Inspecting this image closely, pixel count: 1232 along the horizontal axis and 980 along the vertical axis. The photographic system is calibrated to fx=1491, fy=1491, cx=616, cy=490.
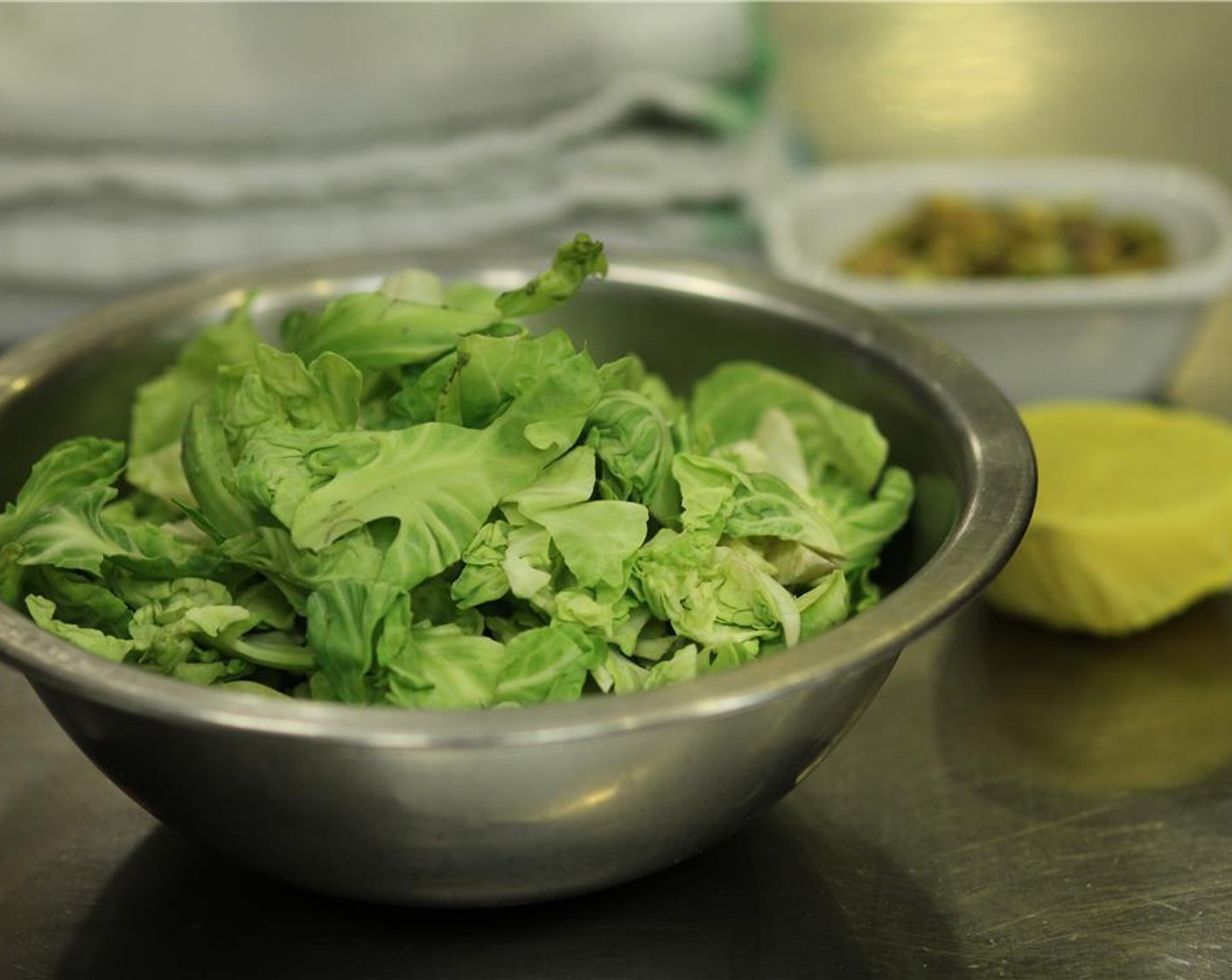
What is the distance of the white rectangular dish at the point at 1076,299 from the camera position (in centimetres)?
152

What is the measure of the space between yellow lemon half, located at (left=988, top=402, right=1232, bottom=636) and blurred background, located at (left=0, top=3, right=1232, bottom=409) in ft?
2.10

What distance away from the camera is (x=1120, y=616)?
3.91 ft

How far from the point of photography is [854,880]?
0.97m

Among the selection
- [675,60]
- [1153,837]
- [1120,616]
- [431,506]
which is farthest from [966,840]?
[675,60]

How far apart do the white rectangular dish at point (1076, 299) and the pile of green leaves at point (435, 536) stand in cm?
54

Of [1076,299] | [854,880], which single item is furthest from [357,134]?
[854,880]

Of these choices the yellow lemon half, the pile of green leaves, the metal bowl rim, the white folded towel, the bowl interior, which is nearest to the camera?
the metal bowl rim

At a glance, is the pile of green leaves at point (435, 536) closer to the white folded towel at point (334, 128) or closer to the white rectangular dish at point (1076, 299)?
the white rectangular dish at point (1076, 299)

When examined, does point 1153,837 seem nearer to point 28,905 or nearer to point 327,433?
point 327,433

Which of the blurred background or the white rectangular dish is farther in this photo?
the blurred background

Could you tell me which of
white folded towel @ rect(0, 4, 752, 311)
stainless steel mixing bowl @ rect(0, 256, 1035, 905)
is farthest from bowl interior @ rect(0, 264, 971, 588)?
white folded towel @ rect(0, 4, 752, 311)

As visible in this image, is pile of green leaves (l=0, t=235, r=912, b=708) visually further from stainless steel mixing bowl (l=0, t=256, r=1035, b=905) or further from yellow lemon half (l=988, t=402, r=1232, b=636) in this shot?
yellow lemon half (l=988, t=402, r=1232, b=636)

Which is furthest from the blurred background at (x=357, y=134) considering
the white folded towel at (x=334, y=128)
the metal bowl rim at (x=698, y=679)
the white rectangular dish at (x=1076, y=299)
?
the metal bowl rim at (x=698, y=679)

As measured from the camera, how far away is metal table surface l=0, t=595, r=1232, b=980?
903 millimetres
